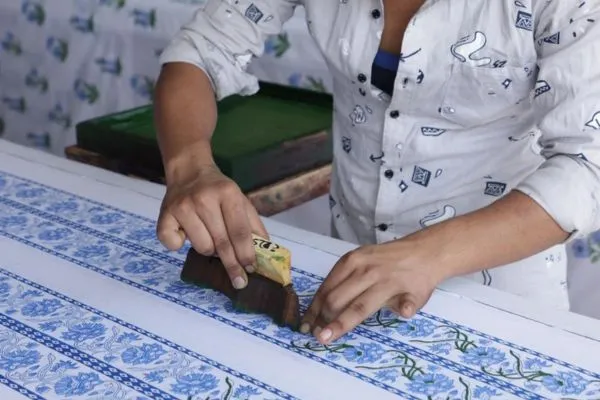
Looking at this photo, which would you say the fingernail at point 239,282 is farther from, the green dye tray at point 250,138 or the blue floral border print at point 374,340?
the green dye tray at point 250,138

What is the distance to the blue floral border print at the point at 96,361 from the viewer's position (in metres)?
0.76

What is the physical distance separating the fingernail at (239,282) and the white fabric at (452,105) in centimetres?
31

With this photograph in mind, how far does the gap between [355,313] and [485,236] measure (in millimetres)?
165

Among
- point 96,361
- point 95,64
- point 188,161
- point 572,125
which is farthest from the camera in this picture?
point 95,64

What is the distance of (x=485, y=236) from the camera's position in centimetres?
88

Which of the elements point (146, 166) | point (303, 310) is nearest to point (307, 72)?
point (146, 166)

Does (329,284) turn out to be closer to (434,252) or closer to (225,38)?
(434,252)

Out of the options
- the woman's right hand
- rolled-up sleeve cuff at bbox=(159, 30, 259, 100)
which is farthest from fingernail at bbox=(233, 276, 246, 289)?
rolled-up sleeve cuff at bbox=(159, 30, 259, 100)

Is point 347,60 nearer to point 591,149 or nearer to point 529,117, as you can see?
point 529,117

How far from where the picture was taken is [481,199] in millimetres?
1164

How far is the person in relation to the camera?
882 millimetres

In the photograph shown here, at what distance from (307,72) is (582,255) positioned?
74 centimetres

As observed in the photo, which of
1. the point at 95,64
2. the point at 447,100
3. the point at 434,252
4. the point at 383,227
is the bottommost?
the point at 95,64

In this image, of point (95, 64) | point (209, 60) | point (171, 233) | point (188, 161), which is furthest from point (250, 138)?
point (95, 64)
